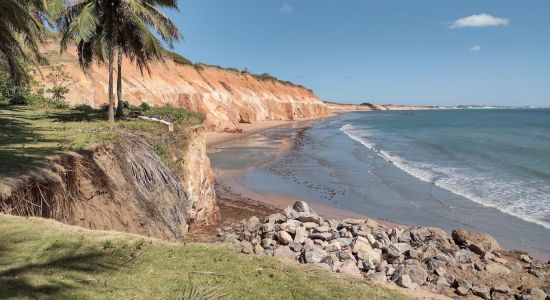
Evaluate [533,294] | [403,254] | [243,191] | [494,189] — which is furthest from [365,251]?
[494,189]

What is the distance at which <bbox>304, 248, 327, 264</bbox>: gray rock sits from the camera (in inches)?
396

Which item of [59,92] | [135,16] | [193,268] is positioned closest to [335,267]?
[193,268]

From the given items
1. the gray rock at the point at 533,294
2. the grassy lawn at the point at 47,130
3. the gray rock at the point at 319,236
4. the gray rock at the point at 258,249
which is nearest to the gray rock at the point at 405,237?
the gray rock at the point at 319,236

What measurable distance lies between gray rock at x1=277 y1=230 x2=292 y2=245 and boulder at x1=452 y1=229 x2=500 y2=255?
5.63 m

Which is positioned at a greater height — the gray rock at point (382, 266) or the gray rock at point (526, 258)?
the gray rock at point (382, 266)

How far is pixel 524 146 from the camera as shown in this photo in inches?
1521

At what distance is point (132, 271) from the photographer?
6.26m

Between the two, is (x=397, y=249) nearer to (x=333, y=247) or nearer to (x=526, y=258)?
(x=333, y=247)

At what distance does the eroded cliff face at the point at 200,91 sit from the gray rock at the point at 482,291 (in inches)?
533

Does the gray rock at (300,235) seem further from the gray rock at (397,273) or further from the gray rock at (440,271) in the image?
the gray rock at (440,271)

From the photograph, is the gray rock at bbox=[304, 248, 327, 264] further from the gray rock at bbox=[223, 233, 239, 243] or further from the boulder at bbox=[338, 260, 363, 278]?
the gray rock at bbox=[223, 233, 239, 243]

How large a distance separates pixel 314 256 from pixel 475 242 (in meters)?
5.92

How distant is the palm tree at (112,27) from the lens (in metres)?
14.3

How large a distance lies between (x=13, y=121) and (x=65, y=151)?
6.36 metres
